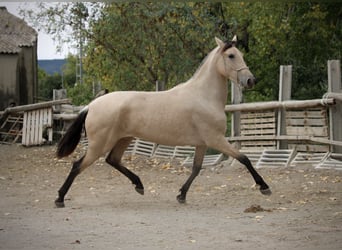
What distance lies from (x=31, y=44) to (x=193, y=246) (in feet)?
58.5

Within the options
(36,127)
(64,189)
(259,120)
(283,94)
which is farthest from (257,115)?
(36,127)

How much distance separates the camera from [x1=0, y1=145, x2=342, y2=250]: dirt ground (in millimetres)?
5672

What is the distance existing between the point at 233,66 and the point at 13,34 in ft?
50.3

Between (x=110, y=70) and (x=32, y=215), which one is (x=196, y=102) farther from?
(x=110, y=70)

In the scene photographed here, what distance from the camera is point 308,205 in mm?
7648

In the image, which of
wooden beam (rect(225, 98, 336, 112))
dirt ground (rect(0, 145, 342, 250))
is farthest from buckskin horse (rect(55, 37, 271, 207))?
wooden beam (rect(225, 98, 336, 112))

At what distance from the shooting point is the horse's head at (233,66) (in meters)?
8.17

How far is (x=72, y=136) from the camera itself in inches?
337

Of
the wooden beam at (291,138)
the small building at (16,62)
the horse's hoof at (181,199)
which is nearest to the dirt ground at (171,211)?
the horse's hoof at (181,199)

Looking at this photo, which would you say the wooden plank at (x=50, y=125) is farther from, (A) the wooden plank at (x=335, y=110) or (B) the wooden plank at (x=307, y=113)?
(A) the wooden plank at (x=335, y=110)

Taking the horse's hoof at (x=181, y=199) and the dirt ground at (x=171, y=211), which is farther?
the horse's hoof at (x=181, y=199)

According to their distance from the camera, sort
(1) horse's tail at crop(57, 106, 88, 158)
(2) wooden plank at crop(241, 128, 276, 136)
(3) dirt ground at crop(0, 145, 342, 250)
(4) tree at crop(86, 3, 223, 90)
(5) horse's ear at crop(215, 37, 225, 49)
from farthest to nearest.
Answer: (4) tree at crop(86, 3, 223, 90)
(2) wooden plank at crop(241, 128, 276, 136)
(1) horse's tail at crop(57, 106, 88, 158)
(5) horse's ear at crop(215, 37, 225, 49)
(3) dirt ground at crop(0, 145, 342, 250)

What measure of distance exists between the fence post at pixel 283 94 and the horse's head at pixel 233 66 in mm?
3346

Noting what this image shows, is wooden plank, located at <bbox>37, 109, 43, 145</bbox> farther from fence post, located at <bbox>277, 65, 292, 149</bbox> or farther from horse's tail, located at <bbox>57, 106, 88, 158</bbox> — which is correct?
horse's tail, located at <bbox>57, 106, 88, 158</bbox>
